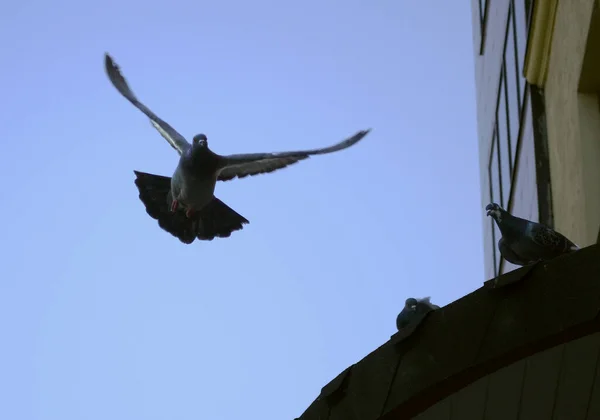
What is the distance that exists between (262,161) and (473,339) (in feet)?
23.3

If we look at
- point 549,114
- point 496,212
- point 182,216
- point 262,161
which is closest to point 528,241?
point 496,212

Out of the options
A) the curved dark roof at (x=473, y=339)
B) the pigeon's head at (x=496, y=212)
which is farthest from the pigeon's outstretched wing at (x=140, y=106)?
the curved dark roof at (x=473, y=339)

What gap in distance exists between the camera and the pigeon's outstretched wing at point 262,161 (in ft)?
34.8

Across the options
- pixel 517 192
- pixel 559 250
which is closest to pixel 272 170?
pixel 517 192

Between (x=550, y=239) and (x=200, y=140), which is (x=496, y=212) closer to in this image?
(x=550, y=239)

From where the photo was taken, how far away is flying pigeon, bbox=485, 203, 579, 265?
25.9 ft

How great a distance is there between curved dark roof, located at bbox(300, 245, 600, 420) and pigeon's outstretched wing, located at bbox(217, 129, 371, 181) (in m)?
4.60

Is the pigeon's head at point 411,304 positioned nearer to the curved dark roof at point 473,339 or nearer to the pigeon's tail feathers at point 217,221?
the curved dark roof at point 473,339

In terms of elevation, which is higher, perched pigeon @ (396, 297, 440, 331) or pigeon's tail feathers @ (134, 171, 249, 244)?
pigeon's tail feathers @ (134, 171, 249, 244)

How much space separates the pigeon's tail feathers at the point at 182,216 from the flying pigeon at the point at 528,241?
4.50 meters

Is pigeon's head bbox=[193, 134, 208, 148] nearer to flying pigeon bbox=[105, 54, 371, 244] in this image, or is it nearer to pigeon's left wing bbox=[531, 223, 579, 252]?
flying pigeon bbox=[105, 54, 371, 244]

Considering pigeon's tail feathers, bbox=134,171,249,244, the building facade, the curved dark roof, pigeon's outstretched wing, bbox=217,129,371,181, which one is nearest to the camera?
the curved dark roof

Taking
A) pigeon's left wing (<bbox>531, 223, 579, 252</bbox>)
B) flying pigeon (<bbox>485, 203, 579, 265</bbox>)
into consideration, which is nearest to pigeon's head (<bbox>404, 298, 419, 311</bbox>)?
flying pigeon (<bbox>485, 203, 579, 265</bbox>)

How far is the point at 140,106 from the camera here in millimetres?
13008
